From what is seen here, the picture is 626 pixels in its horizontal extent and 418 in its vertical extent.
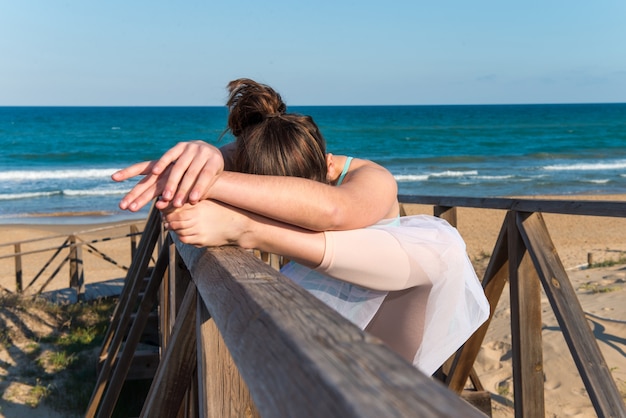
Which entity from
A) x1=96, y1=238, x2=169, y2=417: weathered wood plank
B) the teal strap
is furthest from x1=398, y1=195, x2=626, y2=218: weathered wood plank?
x1=96, y1=238, x2=169, y2=417: weathered wood plank

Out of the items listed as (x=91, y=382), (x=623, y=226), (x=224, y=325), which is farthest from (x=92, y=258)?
(x=224, y=325)

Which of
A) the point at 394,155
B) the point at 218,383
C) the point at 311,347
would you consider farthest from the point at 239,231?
the point at 394,155

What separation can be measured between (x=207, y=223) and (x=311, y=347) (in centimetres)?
115

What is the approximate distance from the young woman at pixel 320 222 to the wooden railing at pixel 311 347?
0.14m

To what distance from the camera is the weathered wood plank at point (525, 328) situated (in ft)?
10.5

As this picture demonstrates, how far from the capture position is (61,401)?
5.60 meters

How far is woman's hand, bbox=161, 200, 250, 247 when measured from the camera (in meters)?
1.91

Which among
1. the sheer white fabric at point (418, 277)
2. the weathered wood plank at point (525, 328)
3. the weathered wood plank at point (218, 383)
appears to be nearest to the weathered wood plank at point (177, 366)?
the weathered wood plank at point (218, 383)

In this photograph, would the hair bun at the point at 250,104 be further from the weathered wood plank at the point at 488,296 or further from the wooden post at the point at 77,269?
the wooden post at the point at 77,269

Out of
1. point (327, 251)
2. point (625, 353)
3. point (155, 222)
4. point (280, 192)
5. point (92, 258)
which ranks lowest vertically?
point (92, 258)

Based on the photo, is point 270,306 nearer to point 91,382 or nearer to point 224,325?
point 224,325

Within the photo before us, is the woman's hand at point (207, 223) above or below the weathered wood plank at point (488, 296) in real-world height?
above

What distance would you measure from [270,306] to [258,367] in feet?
0.46

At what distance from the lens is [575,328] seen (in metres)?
2.75
